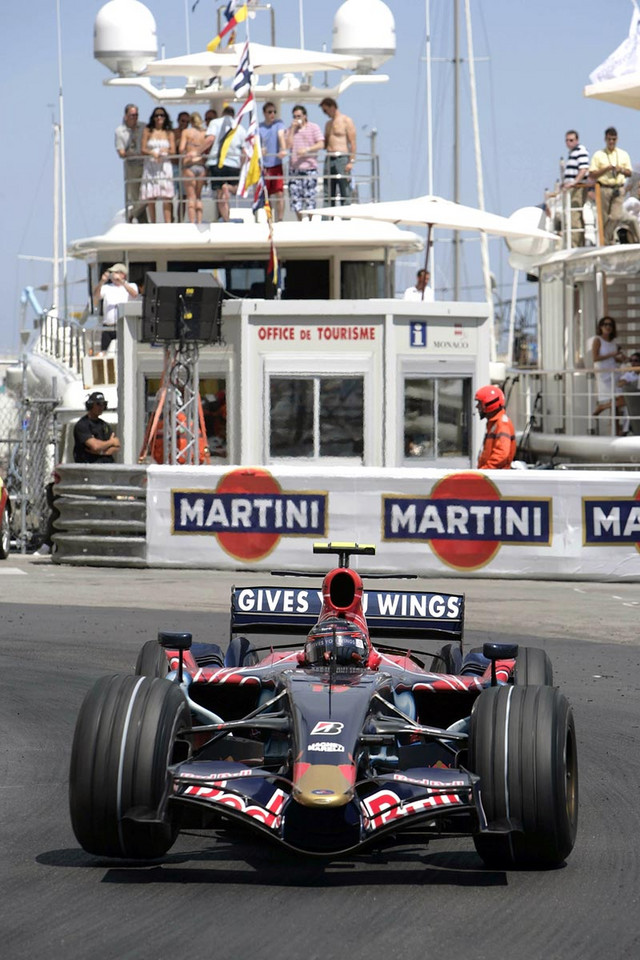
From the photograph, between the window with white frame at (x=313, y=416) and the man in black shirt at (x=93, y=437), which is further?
the window with white frame at (x=313, y=416)

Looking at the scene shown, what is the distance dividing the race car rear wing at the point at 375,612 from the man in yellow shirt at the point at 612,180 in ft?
54.0

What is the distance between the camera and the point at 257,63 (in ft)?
87.2

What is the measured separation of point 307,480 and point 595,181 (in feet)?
31.0

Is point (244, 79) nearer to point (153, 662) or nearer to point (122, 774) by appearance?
point (153, 662)

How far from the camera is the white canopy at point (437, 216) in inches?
882

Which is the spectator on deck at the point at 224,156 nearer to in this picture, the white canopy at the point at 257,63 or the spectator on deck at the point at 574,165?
→ the white canopy at the point at 257,63

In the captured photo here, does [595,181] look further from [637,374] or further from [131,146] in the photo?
[131,146]

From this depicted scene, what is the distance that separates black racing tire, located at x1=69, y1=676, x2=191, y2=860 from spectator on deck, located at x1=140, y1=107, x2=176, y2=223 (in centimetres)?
1948

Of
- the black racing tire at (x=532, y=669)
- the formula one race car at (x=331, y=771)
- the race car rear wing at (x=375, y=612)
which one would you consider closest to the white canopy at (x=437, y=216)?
the race car rear wing at (x=375, y=612)

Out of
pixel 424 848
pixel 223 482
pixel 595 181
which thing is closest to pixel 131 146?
pixel 595 181

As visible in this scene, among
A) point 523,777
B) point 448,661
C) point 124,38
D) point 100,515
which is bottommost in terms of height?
point 523,777

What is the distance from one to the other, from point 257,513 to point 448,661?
905 centimetres

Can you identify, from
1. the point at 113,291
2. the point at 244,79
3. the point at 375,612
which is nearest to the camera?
the point at 375,612

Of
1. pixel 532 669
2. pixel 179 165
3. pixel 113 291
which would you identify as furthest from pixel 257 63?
pixel 532 669
